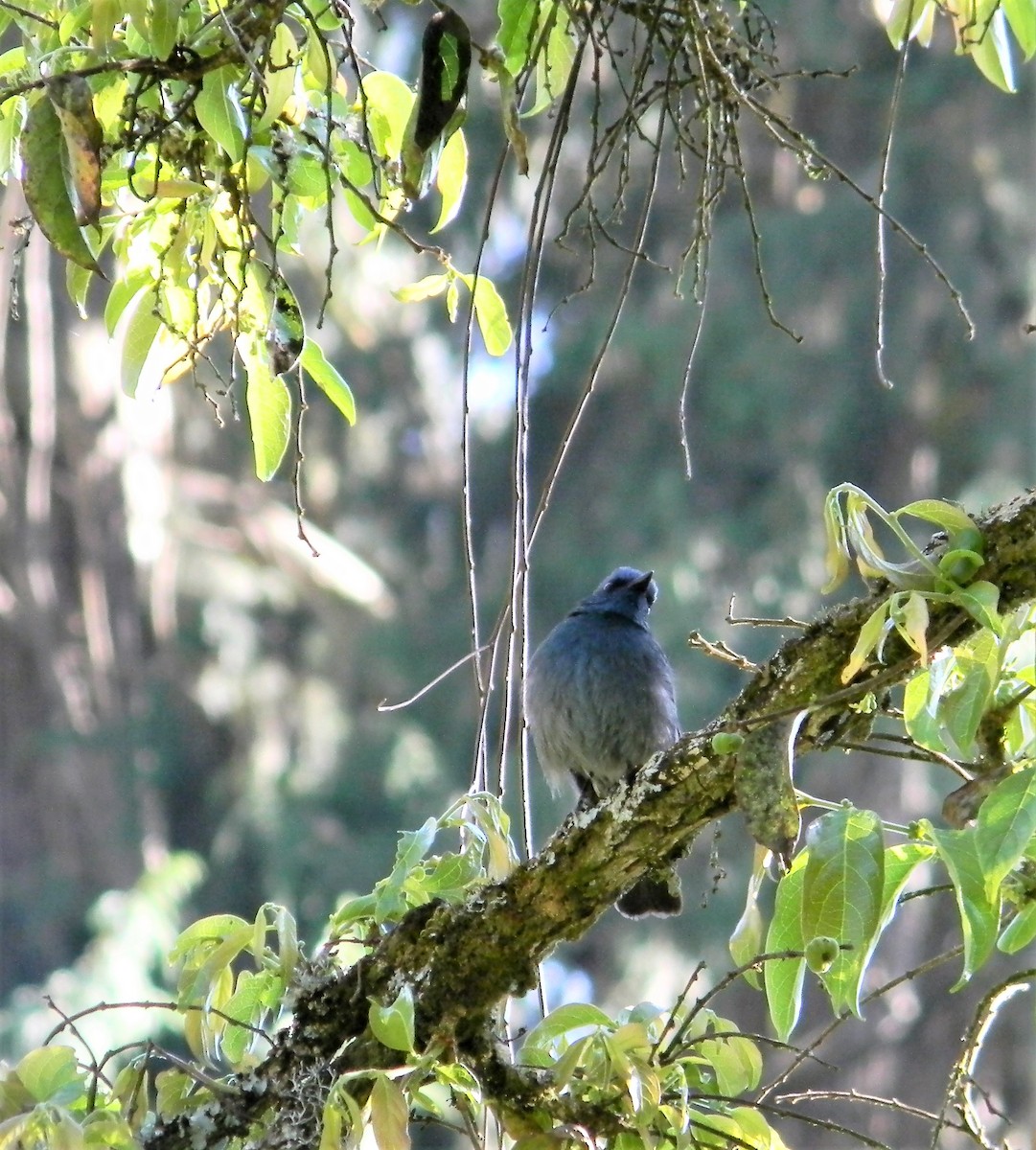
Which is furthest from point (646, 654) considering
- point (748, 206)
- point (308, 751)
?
point (308, 751)

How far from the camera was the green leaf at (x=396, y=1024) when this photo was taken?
196 cm

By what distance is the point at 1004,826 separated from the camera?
1688 mm

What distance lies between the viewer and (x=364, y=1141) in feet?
6.38

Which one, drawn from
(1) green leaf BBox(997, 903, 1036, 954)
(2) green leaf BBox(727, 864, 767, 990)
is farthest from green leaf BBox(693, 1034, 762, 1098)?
(1) green leaf BBox(997, 903, 1036, 954)

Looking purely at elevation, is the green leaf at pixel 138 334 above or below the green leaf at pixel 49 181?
above

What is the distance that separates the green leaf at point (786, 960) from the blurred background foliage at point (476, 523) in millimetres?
11781

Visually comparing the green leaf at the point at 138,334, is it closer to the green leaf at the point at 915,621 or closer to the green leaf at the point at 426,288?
the green leaf at the point at 426,288

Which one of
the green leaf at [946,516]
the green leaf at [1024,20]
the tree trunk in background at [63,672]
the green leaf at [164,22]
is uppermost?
the tree trunk in background at [63,672]

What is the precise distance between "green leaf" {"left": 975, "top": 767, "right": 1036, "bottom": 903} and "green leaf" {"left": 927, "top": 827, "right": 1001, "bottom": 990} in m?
0.01

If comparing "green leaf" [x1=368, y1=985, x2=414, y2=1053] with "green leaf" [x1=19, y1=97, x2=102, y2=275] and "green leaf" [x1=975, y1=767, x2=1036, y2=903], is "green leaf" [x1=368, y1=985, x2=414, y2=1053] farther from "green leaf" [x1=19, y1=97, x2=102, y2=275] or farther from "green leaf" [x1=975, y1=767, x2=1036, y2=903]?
"green leaf" [x1=19, y1=97, x2=102, y2=275]

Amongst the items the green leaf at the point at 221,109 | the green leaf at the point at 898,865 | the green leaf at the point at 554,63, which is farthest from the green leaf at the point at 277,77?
the green leaf at the point at 898,865

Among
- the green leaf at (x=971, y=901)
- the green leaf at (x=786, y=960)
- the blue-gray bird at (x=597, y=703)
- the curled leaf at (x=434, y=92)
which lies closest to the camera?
the green leaf at (x=971, y=901)

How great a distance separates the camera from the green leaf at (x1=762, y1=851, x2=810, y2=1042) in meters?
1.97

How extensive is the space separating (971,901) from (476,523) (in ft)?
55.6
